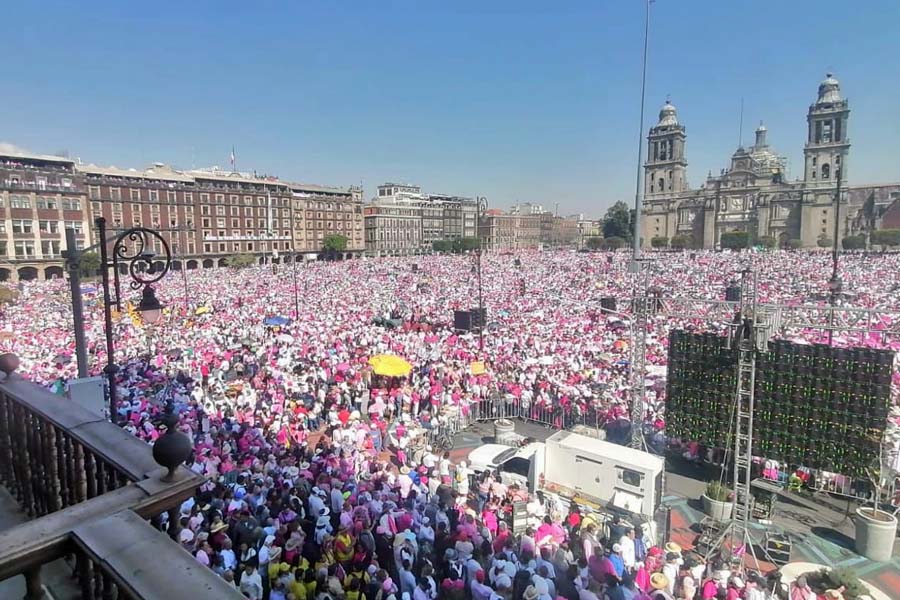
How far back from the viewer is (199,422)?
513 inches

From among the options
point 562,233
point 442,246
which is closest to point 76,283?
point 442,246

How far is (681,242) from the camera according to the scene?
110 meters

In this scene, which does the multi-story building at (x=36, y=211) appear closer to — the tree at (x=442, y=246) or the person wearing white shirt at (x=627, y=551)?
the tree at (x=442, y=246)

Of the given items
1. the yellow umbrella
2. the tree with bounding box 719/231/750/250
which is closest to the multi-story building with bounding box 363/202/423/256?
the tree with bounding box 719/231/750/250

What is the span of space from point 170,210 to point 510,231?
97223 millimetres

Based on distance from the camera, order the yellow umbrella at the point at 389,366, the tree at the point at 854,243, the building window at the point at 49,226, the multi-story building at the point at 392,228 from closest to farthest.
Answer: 1. the yellow umbrella at the point at 389,366
2. the building window at the point at 49,226
3. the tree at the point at 854,243
4. the multi-story building at the point at 392,228

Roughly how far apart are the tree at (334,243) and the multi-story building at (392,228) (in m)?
16.4

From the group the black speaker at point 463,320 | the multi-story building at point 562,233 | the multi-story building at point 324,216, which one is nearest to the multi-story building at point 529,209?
the multi-story building at point 562,233

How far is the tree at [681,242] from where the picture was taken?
110 meters

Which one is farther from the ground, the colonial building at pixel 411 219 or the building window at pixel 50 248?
the colonial building at pixel 411 219

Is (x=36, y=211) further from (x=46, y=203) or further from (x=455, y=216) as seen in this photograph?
(x=455, y=216)

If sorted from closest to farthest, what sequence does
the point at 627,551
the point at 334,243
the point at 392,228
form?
the point at 627,551 → the point at 334,243 → the point at 392,228

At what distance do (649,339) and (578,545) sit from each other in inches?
605

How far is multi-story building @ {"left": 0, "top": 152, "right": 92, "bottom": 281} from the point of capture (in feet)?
202
